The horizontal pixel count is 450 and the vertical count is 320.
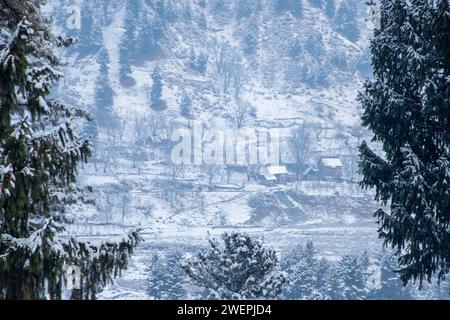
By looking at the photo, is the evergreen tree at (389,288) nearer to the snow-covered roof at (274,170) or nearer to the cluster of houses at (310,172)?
the cluster of houses at (310,172)

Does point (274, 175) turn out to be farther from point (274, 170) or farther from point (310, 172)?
point (310, 172)

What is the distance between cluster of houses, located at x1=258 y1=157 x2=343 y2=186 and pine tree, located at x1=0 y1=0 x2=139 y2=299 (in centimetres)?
15364

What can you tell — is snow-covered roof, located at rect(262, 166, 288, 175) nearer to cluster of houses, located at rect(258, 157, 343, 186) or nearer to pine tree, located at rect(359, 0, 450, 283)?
cluster of houses, located at rect(258, 157, 343, 186)

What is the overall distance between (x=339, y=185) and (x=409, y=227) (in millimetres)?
151744

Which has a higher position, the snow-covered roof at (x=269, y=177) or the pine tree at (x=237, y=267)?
the snow-covered roof at (x=269, y=177)

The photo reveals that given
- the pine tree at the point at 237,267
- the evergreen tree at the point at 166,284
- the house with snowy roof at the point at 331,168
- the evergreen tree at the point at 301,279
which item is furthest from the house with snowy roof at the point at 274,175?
the pine tree at the point at 237,267

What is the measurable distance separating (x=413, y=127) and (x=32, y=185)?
7099 millimetres

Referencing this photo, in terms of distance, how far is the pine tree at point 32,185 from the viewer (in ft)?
23.4

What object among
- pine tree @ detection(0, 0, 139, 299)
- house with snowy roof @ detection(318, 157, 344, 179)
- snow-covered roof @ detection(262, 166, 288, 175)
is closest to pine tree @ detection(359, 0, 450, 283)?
pine tree @ detection(0, 0, 139, 299)

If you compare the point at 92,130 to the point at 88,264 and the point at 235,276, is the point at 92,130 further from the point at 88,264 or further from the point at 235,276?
the point at 88,264

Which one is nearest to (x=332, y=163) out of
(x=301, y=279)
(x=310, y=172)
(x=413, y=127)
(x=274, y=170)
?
(x=310, y=172)

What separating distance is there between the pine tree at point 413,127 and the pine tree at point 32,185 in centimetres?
550
